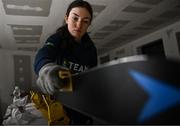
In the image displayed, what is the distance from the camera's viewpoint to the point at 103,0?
229 centimetres

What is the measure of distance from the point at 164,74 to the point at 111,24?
3.04 metres

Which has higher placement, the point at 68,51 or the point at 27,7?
the point at 27,7

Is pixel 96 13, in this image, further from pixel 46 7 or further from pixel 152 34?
pixel 152 34

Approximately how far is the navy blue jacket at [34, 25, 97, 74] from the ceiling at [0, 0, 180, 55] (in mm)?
1475

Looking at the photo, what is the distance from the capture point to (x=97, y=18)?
2.89 meters

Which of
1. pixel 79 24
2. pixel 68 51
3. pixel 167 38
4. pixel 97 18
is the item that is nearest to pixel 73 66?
pixel 68 51

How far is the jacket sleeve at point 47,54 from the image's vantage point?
512mm

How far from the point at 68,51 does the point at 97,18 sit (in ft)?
7.23

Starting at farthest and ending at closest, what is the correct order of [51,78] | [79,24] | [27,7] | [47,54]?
[27,7], [79,24], [47,54], [51,78]

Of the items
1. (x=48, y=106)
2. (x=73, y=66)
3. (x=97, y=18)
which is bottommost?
(x=48, y=106)

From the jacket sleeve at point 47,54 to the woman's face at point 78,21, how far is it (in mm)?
100

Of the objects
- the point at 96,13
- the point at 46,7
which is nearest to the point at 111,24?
the point at 96,13

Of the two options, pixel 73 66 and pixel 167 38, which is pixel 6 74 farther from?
Answer: pixel 73 66

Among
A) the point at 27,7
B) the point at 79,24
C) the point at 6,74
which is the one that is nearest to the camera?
the point at 79,24
